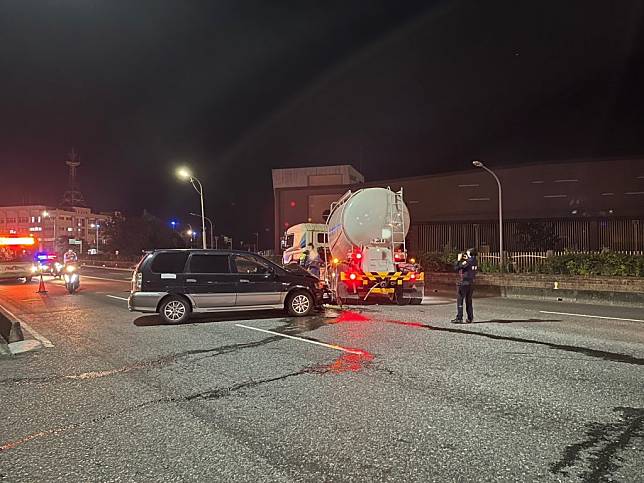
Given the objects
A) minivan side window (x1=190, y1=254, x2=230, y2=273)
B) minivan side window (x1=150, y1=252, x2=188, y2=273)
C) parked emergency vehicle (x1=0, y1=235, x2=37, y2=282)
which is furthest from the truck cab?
parked emergency vehicle (x1=0, y1=235, x2=37, y2=282)

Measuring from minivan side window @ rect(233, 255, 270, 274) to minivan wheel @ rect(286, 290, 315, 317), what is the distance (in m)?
0.92

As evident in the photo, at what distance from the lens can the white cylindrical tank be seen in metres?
15.2

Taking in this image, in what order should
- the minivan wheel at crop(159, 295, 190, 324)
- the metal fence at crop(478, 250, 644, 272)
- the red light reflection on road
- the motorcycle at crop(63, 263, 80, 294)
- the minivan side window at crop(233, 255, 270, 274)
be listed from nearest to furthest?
1. the minivan wheel at crop(159, 295, 190, 324)
2. the red light reflection on road
3. the minivan side window at crop(233, 255, 270, 274)
4. the motorcycle at crop(63, 263, 80, 294)
5. the metal fence at crop(478, 250, 644, 272)

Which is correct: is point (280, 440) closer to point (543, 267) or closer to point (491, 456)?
point (491, 456)

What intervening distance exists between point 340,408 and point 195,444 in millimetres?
1558

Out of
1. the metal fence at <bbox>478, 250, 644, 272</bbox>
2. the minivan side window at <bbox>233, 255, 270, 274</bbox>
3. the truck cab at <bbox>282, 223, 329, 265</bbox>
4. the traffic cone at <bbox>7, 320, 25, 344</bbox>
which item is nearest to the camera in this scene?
the traffic cone at <bbox>7, 320, 25, 344</bbox>

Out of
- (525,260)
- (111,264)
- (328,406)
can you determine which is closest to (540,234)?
(525,260)

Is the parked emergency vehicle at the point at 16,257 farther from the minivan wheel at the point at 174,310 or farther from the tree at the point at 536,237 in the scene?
the tree at the point at 536,237

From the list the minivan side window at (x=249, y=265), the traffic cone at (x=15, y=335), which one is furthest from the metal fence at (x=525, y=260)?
the traffic cone at (x=15, y=335)

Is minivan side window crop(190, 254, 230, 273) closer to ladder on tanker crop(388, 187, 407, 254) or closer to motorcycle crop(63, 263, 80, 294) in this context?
ladder on tanker crop(388, 187, 407, 254)

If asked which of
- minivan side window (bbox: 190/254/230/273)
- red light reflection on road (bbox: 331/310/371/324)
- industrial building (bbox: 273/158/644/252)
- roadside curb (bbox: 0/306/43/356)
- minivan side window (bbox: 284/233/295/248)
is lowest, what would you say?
red light reflection on road (bbox: 331/310/371/324)

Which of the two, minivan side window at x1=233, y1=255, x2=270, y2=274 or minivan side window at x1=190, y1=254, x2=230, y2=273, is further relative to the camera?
minivan side window at x1=233, y1=255, x2=270, y2=274

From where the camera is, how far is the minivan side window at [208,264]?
11680mm

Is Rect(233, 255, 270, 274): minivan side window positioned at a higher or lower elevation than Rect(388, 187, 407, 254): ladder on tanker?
lower
